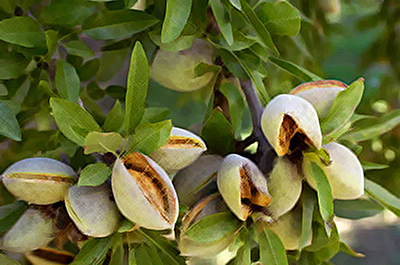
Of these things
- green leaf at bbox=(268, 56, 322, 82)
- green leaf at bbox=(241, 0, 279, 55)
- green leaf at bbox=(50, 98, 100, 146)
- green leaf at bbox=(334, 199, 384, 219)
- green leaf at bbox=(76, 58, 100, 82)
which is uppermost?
green leaf at bbox=(241, 0, 279, 55)

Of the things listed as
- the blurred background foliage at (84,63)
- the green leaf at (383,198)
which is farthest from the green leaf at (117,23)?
the green leaf at (383,198)

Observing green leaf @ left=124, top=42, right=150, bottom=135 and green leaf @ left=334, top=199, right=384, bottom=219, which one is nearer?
green leaf @ left=124, top=42, right=150, bottom=135

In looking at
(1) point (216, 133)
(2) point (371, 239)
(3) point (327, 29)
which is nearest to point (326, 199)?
(1) point (216, 133)

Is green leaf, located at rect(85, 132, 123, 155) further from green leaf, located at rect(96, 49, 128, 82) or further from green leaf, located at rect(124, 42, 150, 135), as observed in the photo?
green leaf, located at rect(96, 49, 128, 82)

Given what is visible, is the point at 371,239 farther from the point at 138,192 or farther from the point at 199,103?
the point at 138,192

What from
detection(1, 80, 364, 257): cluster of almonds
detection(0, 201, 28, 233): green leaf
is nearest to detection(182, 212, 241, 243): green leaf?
detection(1, 80, 364, 257): cluster of almonds
